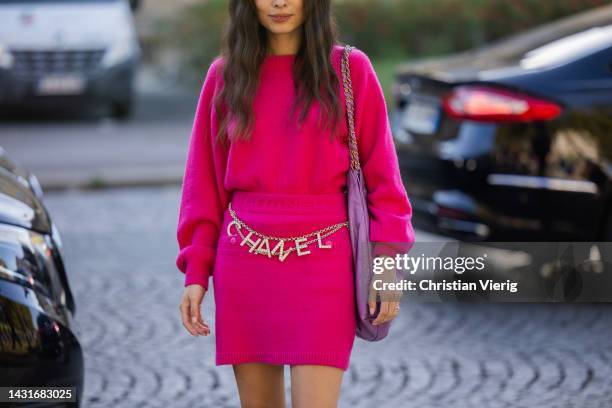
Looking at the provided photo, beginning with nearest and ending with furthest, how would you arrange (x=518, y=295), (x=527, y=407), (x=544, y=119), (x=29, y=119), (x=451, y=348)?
(x=527, y=407)
(x=451, y=348)
(x=544, y=119)
(x=518, y=295)
(x=29, y=119)

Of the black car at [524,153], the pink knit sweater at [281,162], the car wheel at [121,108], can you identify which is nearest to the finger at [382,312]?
the pink knit sweater at [281,162]

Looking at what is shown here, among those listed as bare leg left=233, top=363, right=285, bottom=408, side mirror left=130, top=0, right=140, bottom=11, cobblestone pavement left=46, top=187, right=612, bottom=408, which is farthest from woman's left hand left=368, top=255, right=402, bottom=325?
side mirror left=130, top=0, right=140, bottom=11

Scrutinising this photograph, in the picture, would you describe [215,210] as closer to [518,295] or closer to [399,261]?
[399,261]

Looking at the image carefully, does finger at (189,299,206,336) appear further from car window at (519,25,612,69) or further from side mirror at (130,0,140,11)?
side mirror at (130,0,140,11)

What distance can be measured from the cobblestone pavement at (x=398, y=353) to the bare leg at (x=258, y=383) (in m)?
1.62

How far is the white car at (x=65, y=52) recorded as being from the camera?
47.5ft

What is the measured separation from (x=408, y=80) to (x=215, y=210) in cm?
400

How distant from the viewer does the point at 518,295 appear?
21.8 feet

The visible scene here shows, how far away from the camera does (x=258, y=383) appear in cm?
308

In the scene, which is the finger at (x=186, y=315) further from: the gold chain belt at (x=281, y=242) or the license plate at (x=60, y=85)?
the license plate at (x=60, y=85)

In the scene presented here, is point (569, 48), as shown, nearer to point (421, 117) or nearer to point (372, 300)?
point (421, 117)

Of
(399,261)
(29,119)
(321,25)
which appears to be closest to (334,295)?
(399,261)

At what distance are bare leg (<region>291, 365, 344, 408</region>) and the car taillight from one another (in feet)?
10.9

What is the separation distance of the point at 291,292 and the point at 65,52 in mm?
12180
